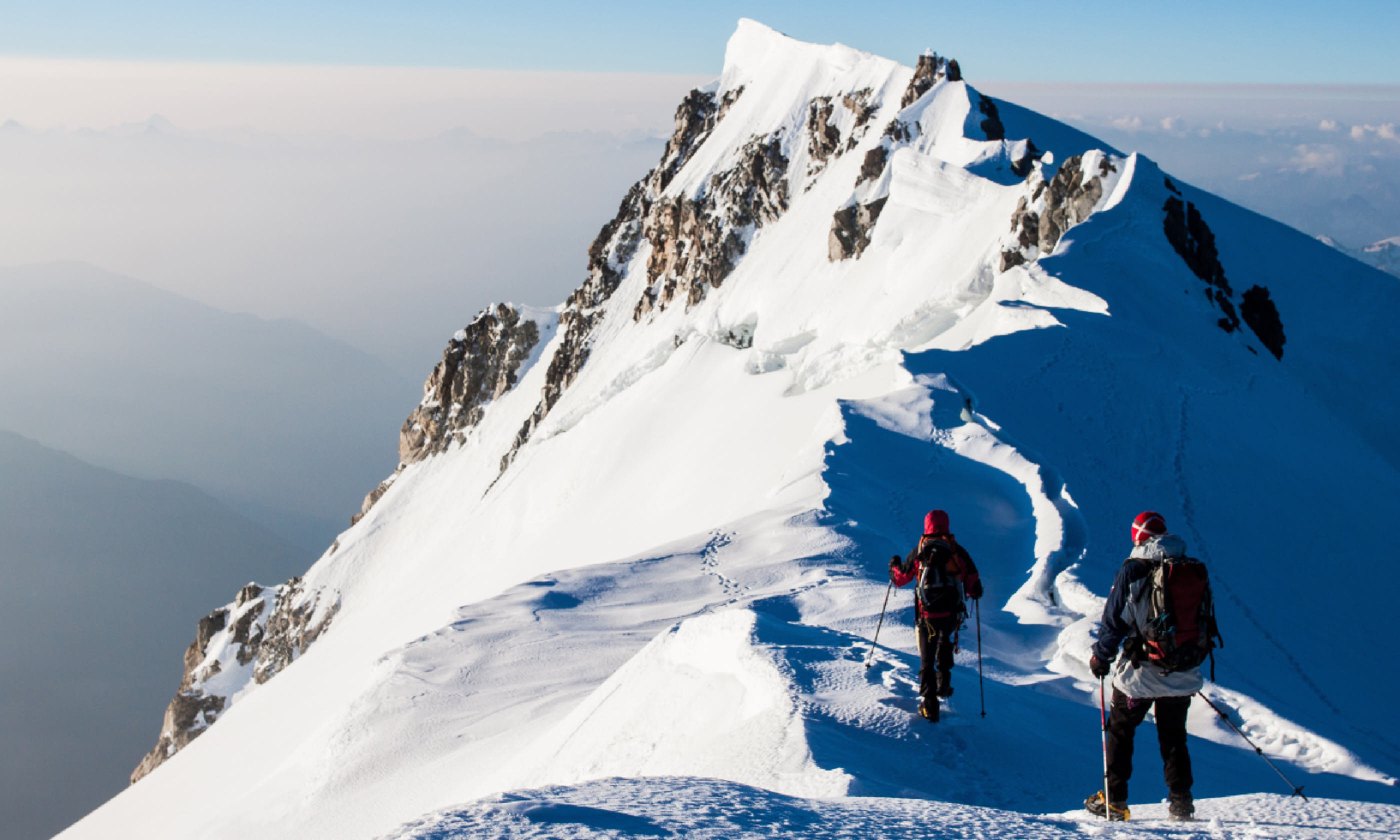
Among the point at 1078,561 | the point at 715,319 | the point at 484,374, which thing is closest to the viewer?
the point at 1078,561

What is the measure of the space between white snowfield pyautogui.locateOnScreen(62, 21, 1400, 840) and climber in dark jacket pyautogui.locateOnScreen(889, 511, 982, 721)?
1.56 ft

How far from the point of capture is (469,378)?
7156 centimetres

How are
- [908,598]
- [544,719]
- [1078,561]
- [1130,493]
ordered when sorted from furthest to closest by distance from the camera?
[1130,493] < [1078,561] < [908,598] < [544,719]

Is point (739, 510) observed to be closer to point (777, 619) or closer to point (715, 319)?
point (777, 619)

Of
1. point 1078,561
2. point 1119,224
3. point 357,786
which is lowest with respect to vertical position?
point 357,786

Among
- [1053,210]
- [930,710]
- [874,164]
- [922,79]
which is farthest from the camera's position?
[922,79]

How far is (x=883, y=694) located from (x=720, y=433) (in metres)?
25.5

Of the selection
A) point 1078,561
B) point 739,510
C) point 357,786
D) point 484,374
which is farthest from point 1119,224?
point 484,374

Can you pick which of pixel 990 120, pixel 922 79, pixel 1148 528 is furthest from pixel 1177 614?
pixel 922 79

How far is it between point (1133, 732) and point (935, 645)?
6.87 feet

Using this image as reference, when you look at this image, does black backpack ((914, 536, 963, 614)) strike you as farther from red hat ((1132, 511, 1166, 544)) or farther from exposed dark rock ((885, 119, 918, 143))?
exposed dark rock ((885, 119, 918, 143))

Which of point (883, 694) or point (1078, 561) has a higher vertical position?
point (1078, 561)

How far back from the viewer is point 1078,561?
1405 cm

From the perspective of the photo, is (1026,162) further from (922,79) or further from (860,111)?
(860,111)
